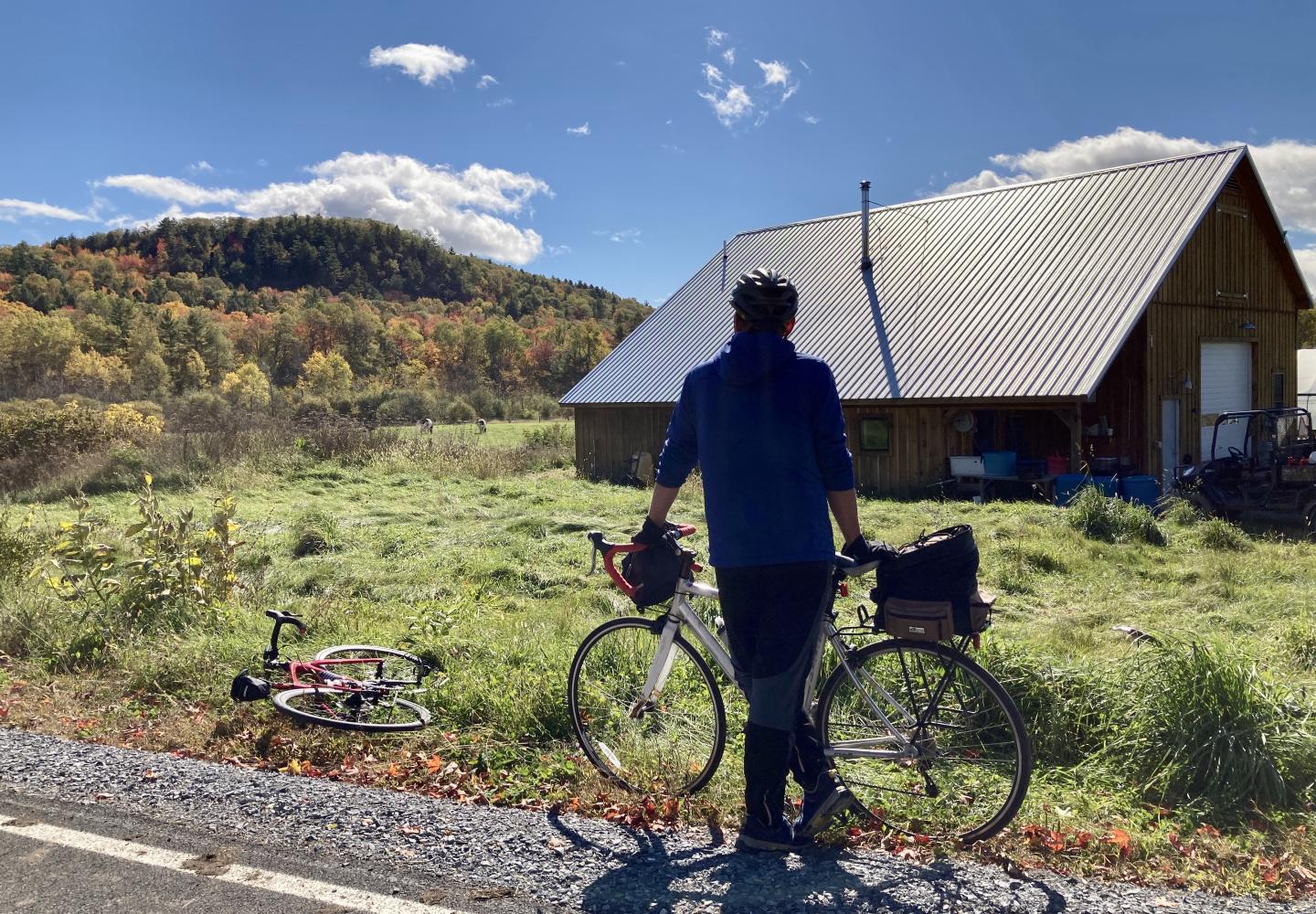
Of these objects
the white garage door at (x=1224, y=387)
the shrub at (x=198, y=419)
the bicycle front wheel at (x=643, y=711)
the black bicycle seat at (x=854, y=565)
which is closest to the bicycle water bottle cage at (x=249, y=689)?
the bicycle front wheel at (x=643, y=711)

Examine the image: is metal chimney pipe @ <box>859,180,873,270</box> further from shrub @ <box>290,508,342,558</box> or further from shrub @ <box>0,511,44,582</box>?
shrub @ <box>0,511,44,582</box>

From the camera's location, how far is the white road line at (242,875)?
321 centimetres

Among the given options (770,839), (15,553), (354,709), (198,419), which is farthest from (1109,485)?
(198,419)

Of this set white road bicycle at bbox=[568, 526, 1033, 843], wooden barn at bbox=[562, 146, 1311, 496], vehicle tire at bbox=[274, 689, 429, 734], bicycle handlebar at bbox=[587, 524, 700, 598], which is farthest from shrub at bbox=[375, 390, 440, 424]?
white road bicycle at bbox=[568, 526, 1033, 843]

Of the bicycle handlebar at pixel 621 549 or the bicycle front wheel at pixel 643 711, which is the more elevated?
the bicycle handlebar at pixel 621 549

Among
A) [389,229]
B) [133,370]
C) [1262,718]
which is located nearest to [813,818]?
[1262,718]

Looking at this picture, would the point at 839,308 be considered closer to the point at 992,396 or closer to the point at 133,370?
the point at 992,396

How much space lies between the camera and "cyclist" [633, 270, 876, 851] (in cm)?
349

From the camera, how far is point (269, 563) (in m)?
11.3

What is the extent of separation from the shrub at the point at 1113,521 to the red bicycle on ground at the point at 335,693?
9.28m

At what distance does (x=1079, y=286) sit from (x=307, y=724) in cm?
1717

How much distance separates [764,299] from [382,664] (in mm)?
3398

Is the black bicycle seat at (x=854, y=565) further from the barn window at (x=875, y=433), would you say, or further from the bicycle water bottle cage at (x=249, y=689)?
the barn window at (x=875, y=433)

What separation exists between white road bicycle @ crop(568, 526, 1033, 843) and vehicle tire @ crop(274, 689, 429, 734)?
46.8 inches
